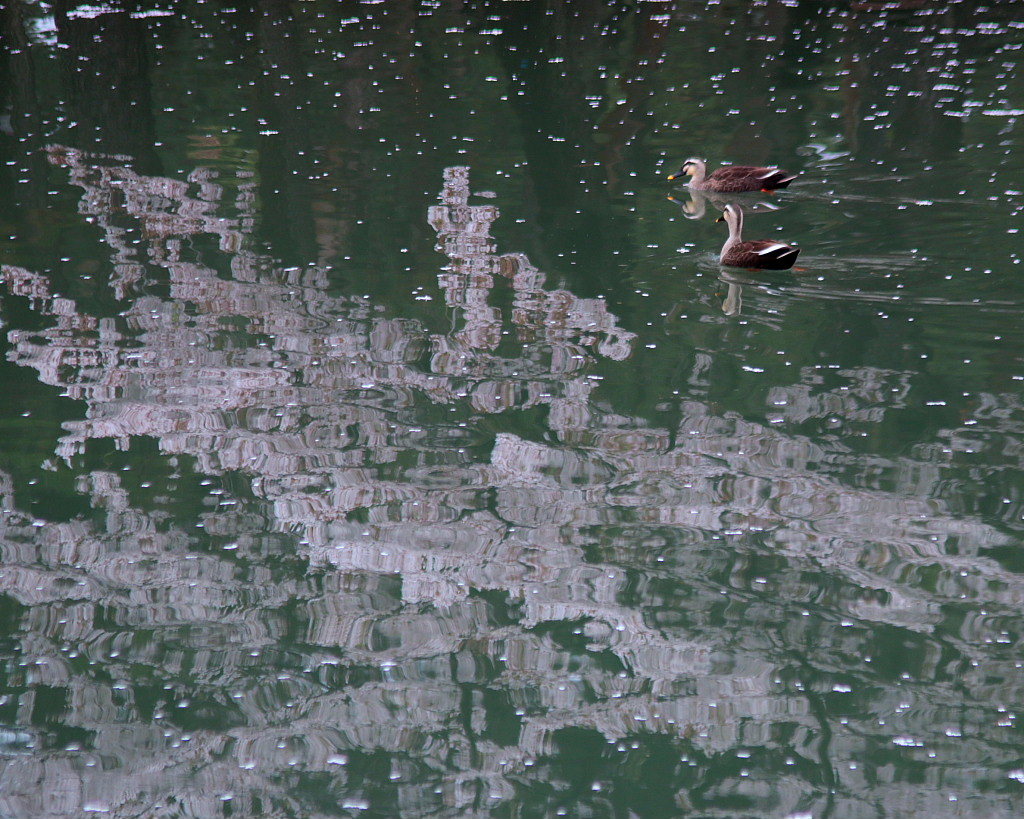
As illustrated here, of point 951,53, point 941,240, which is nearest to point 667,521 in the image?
point 941,240

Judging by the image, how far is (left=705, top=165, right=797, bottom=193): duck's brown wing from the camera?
11945mm

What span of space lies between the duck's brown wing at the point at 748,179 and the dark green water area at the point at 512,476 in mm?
157

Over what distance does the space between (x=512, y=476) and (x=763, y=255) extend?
11.5 feet

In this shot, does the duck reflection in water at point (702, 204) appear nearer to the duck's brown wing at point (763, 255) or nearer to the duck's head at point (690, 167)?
the duck's head at point (690, 167)

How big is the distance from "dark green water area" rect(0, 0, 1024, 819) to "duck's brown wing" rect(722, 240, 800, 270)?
0.62 ft

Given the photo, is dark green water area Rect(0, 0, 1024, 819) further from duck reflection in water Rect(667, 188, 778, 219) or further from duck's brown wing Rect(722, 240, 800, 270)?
duck's brown wing Rect(722, 240, 800, 270)

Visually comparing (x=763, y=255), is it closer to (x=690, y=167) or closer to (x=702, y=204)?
(x=702, y=204)

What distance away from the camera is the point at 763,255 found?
959 centimetres

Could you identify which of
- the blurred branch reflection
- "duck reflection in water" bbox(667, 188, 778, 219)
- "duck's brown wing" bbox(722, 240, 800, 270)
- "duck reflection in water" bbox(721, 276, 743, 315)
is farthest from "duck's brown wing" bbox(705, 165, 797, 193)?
the blurred branch reflection

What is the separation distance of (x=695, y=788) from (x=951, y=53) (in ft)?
50.9

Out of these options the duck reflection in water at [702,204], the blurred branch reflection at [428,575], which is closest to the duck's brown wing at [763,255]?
the blurred branch reflection at [428,575]

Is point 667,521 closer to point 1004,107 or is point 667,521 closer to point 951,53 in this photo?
point 1004,107

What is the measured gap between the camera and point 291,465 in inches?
284

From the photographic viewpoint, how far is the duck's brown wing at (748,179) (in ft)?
39.2
